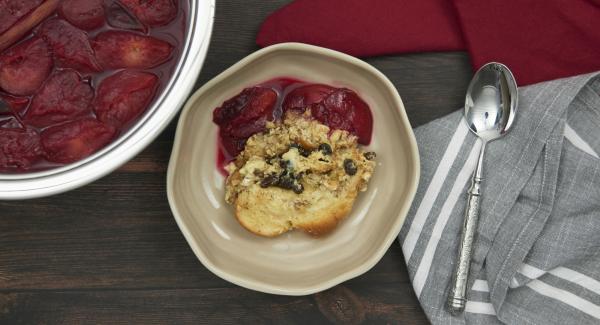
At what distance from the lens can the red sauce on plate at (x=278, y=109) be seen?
1.71 m

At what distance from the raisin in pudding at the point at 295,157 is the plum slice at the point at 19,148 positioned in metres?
0.51

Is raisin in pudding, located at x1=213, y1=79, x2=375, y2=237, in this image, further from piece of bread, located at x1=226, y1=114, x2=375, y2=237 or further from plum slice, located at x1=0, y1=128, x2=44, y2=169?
plum slice, located at x1=0, y1=128, x2=44, y2=169

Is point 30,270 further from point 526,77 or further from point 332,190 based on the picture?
point 526,77

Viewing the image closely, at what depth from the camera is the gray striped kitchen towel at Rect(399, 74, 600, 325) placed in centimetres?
176

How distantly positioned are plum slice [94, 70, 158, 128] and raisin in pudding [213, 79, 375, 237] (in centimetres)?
37

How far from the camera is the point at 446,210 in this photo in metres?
1.83

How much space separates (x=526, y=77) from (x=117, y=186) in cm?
128

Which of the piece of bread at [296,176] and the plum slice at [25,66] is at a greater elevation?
the plum slice at [25,66]

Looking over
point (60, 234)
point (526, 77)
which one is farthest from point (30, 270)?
point (526, 77)

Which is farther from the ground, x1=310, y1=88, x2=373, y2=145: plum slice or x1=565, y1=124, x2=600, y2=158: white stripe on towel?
x1=310, y1=88, x2=373, y2=145: plum slice

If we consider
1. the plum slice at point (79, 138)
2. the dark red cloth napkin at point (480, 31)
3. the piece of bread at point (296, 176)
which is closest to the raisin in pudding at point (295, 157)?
the piece of bread at point (296, 176)

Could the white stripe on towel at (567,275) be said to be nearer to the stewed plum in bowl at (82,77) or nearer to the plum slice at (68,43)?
the stewed plum in bowl at (82,77)

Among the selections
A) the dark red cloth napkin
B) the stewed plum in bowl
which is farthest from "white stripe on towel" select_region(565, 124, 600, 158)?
the stewed plum in bowl

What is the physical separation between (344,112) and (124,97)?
24.9 inches
